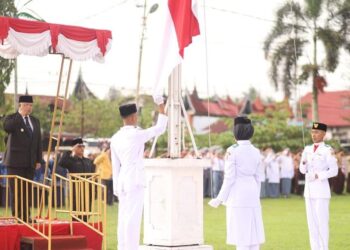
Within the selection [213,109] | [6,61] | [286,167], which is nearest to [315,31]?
[286,167]

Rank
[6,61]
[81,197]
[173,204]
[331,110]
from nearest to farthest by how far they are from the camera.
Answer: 1. [173,204]
2. [81,197]
3. [6,61]
4. [331,110]

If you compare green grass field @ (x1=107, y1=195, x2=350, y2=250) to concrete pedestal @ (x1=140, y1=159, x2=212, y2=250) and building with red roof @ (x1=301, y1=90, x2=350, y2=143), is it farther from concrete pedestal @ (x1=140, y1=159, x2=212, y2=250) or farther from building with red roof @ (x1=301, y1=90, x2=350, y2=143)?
building with red roof @ (x1=301, y1=90, x2=350, y2=143)

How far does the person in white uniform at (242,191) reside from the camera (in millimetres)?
9977

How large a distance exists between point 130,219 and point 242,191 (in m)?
1.46

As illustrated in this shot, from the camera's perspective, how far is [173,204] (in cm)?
1108

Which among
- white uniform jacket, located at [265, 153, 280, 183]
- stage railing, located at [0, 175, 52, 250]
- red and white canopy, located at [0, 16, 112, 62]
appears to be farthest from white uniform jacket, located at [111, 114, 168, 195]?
white uniform jacket, located at [265, 153, 280, 183]

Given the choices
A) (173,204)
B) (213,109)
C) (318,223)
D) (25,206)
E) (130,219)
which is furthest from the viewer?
(213,109)

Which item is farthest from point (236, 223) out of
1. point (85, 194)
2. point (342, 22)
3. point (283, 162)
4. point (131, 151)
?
point (342, 22)

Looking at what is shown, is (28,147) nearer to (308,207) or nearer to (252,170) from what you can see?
(252,170)

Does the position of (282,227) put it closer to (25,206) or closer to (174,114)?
(174,114)

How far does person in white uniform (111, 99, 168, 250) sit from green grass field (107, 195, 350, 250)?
11.8ft

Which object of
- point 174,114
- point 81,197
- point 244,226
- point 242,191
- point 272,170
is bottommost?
point 244,226

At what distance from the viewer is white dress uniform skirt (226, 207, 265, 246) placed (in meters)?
9.98

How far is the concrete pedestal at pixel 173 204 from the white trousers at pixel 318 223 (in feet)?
5.09
